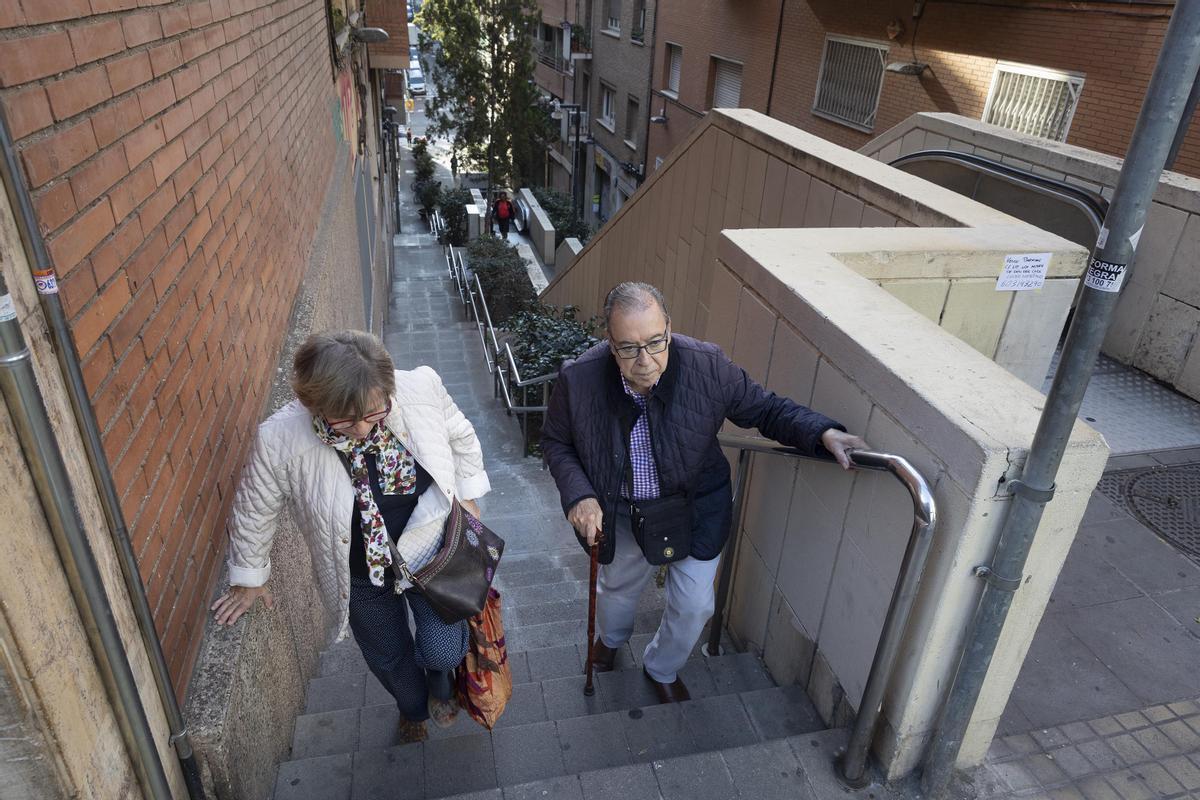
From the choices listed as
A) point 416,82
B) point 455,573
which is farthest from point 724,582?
point 416,82

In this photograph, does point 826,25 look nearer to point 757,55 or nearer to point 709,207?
point 757,55

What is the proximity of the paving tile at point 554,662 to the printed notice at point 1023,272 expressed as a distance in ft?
7.60

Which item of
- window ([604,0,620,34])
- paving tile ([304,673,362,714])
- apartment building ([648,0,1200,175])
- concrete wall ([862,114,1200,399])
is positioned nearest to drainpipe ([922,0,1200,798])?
paving tile ([304,673,362,714])

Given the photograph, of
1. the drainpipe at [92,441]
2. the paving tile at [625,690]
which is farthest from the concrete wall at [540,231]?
the drainpipe at [92,441]

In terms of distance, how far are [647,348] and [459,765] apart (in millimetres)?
1503

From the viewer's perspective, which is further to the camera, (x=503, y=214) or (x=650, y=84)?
(x=650, y=84)

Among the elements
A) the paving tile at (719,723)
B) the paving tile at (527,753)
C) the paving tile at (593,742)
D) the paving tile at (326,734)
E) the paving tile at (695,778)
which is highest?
the paving tile at (695,778)

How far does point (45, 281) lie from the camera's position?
1459 millimetres

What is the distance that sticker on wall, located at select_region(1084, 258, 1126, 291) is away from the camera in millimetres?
1562

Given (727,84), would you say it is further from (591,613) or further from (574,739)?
(574,739)

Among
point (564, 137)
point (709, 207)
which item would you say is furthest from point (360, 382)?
point (564, 137)

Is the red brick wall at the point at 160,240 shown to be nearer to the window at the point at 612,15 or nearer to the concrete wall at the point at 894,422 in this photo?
the concrete wall at the point at 894,422

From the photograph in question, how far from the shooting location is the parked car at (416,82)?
41678 mm

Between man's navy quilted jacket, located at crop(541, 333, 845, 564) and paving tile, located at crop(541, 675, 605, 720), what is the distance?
88 cm
